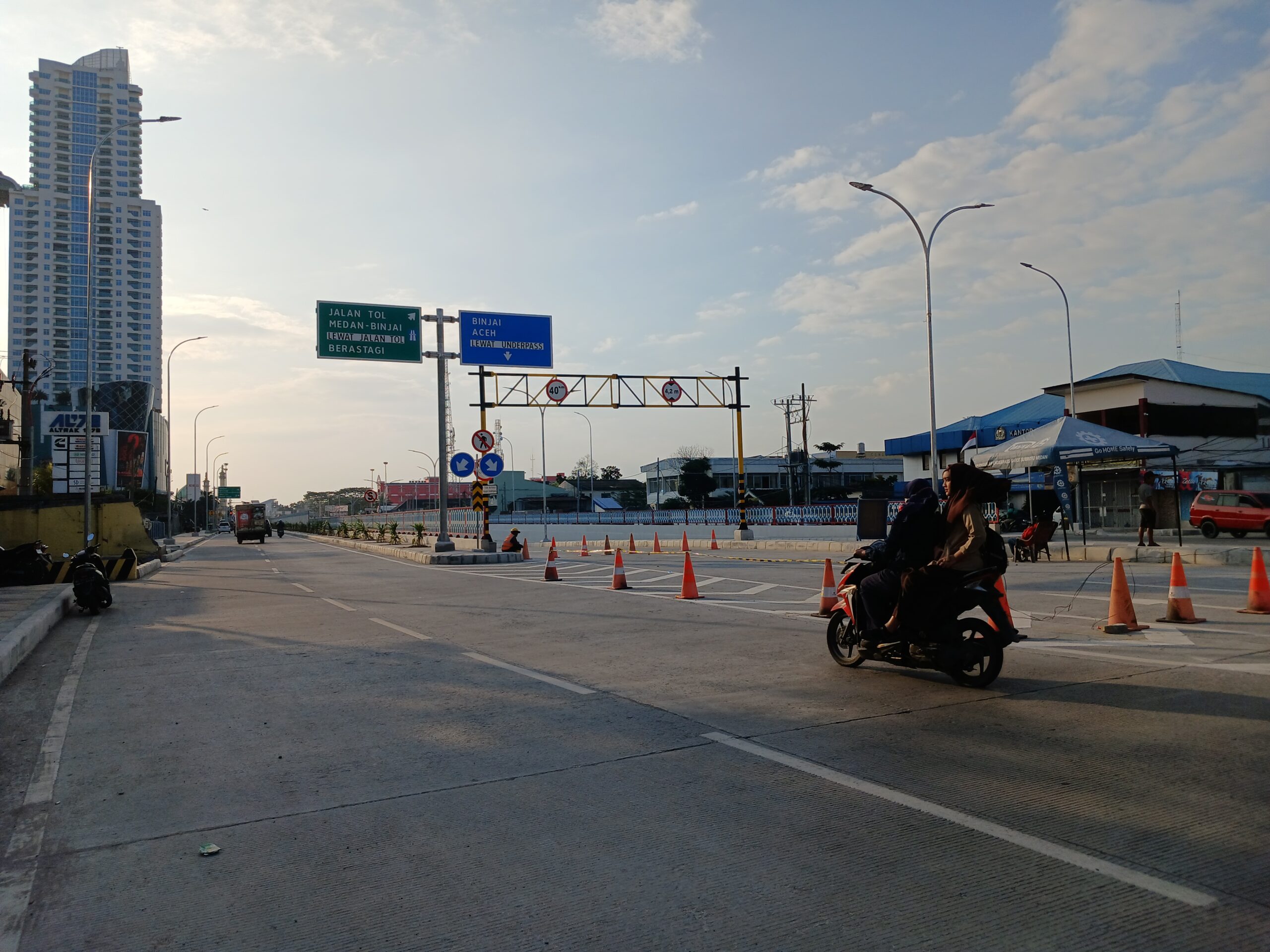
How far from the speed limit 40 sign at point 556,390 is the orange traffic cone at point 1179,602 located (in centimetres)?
2720

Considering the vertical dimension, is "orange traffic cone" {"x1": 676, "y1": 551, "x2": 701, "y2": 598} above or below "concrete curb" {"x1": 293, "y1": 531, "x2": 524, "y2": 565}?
above

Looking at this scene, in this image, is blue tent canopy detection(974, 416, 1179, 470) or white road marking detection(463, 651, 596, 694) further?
blue tent canopy detection(974, 416, 1179, 470)

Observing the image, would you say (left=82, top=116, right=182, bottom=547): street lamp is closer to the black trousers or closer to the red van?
the black trousers

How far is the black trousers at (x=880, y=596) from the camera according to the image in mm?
7418

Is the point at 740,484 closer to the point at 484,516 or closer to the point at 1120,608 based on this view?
the point at 484,516

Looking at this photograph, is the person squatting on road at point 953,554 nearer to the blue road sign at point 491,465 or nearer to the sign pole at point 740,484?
the blue road sign at point 491,465

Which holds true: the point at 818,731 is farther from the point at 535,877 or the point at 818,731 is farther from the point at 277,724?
the point at 277,724

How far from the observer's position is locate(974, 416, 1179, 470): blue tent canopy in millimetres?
21250

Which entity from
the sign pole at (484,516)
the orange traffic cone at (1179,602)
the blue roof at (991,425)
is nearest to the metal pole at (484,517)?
the sign pole at (484,516)

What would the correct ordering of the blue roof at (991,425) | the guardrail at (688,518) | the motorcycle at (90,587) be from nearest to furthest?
1. the motorcycle at (90,587)
2. the guardrail at (688,518)
3. the blue roof at (991,425)

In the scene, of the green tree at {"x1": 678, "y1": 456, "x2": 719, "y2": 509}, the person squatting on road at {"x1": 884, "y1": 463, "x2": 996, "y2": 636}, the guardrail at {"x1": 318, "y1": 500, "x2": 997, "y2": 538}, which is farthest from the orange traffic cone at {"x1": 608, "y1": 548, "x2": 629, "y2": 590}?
the green tree at {"x1": 678, "y1": 456, "x2": 719, "y2": 509}

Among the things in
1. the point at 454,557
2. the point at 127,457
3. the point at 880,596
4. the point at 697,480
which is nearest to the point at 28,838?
the point at 880,596

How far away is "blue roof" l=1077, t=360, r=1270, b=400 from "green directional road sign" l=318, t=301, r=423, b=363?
39295 millimetres

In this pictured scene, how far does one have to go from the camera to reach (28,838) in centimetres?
440
